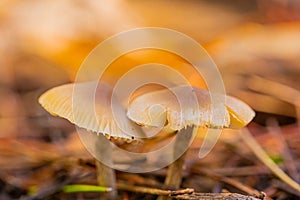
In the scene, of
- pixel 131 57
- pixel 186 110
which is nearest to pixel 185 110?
pixel 186 110

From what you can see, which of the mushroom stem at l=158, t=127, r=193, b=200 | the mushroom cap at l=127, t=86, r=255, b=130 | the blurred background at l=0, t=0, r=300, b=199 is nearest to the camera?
the mushroom cap at l=127, t=86, r=255, b=130

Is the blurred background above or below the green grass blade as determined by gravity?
above

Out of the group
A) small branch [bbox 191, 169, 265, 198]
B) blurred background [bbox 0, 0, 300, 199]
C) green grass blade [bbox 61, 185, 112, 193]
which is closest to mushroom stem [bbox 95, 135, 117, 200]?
green grass blade [bbox 61, 185, 112, 193]

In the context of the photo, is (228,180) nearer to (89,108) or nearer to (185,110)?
(185,110)

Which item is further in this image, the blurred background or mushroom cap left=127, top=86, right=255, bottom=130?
the blurred background

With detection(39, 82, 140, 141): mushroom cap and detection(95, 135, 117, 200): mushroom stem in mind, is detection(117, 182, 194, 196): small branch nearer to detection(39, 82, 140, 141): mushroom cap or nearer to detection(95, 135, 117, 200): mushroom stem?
detection(95, 135, 117, 200): mushroom stem

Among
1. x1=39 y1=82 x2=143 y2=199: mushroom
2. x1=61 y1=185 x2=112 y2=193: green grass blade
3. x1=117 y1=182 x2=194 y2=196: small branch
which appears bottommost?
x1=61 y1=185 x2=112 y2=193: green grass blade

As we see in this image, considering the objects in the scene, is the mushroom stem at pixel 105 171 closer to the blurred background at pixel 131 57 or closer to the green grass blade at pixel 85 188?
the green grass blade at pixel 85 188
